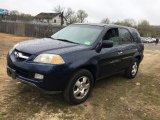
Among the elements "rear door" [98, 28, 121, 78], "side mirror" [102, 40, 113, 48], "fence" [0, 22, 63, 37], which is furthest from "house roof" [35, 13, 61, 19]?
"side mirror" [102, 40, 113, 48]

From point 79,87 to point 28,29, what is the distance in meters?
24.8

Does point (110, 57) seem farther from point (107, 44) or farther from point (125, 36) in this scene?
point (125, 36)

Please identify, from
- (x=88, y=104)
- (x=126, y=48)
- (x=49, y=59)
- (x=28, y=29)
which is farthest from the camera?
(x=28, y=29)

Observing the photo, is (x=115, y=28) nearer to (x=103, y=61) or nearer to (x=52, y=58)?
(x=103, y=61)

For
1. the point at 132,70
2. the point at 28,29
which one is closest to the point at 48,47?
the point at 132,70

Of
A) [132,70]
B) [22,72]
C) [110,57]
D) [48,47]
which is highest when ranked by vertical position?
[48,47]

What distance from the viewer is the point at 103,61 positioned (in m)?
5.96

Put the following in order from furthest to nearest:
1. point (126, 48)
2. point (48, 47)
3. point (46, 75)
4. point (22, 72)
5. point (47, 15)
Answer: point (47, 15)
point (126, 48)
point (48, 47)
point (22, 72)
point (46, 75)

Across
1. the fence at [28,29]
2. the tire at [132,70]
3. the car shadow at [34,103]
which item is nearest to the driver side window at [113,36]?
the tire at [132,70]

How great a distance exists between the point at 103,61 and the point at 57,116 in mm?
1812

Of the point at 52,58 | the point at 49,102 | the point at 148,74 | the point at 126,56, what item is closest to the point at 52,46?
the point at 52,58

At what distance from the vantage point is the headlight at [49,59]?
4824 mm

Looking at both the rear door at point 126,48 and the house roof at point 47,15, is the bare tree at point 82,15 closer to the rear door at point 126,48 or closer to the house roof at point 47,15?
the house roof at point 47,15

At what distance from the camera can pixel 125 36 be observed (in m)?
7.29
